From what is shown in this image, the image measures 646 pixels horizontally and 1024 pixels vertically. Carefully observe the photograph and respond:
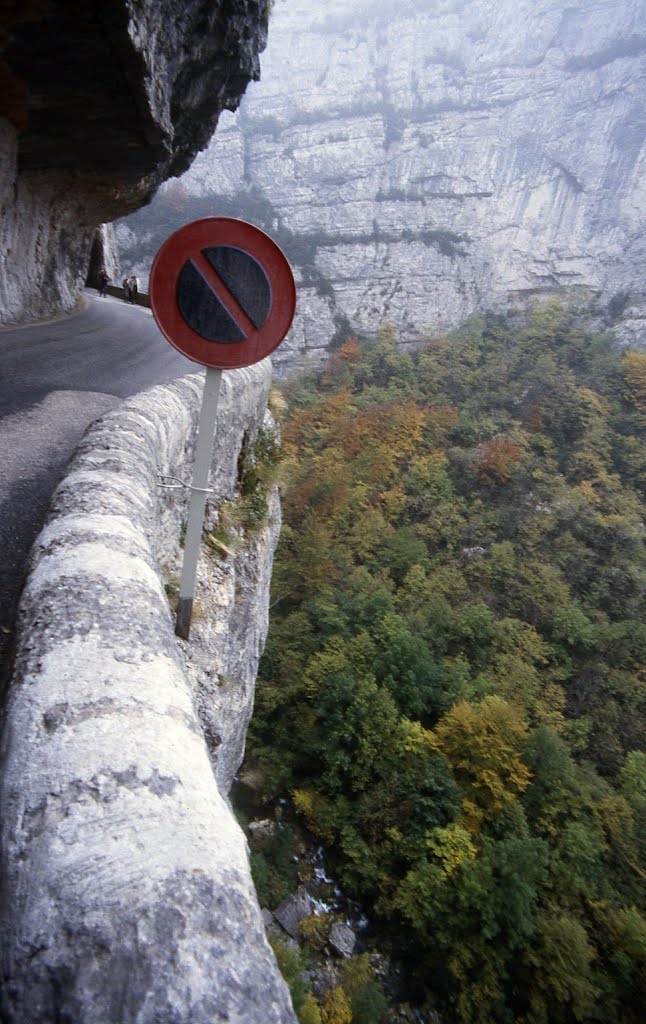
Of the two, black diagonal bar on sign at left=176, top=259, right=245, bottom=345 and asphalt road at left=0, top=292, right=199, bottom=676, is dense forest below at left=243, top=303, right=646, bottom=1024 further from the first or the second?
black diagonal bar on sign at left=176, top=259, right=245, bottom=345

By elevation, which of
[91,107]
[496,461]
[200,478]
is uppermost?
[91,107]

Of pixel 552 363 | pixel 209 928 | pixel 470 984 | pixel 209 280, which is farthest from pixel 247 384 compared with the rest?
pixel 552 363

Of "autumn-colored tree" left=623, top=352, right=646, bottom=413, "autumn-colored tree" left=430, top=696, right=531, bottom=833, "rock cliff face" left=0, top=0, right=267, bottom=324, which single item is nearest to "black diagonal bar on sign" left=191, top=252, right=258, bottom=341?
"rock cliff face" left=0, top=0, right=267, bottom=324

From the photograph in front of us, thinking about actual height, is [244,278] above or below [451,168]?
below

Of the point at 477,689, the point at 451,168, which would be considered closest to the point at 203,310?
the point at 477,689

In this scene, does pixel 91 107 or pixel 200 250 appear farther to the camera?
pixel 91 107

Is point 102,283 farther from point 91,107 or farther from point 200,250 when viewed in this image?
point 200,250

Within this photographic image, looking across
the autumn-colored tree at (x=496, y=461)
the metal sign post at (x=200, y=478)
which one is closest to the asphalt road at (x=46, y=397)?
the metal sign post at (x=200, y=478)
